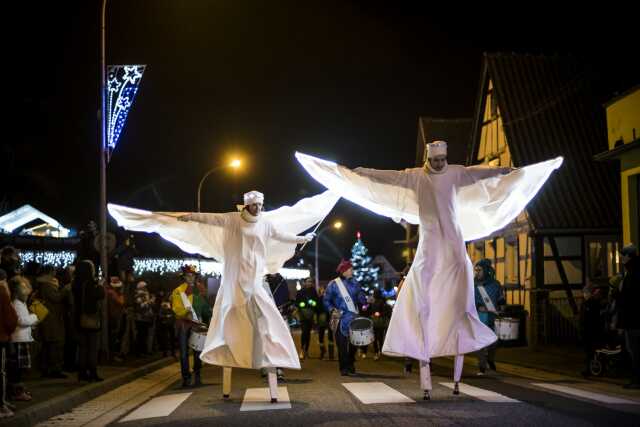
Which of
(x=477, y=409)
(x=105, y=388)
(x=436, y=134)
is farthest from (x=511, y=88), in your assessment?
(x=477, y=409)

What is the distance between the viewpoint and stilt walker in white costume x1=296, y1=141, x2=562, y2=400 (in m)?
9.83

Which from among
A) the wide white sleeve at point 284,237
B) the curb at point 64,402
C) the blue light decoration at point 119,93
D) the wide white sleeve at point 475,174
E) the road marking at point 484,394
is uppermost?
Answer: the blue light decoration at point 119,93

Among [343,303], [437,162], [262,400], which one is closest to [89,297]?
[343,303]

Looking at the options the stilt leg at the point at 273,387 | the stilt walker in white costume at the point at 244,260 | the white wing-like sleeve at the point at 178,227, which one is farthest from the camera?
the white wing-like sleeve at the point at 178,227

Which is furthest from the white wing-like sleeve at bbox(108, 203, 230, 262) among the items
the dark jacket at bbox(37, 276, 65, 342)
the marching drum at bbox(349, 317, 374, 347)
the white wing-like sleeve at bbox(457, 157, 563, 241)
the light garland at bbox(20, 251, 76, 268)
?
the light garland at bbox(20, 251, 76, 268)

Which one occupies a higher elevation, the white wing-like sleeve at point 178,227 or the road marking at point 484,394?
the white wing-like sleeve at point 178,227

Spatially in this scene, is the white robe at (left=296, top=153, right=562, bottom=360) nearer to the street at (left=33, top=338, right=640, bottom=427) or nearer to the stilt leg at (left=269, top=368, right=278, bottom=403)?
the street at (left=33, top=338, right=640, bottom=427)

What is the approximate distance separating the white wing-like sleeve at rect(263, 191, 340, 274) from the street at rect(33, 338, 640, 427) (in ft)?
6.18

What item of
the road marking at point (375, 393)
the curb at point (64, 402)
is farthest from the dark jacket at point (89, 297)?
the road marking at point (375, 393)

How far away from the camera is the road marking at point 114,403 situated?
1041 cm

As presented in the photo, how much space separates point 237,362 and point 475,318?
298 centimetres

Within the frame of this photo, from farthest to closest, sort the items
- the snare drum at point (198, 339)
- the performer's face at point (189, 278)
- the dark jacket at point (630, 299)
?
the performer's face at point (189, 278) < the snare drum at point (198, 339) < the dark jacket at point (630, 299)

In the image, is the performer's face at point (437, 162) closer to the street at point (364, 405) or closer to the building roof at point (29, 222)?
the street at point (364, 405)

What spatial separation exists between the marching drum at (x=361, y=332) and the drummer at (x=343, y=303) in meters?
1.30
